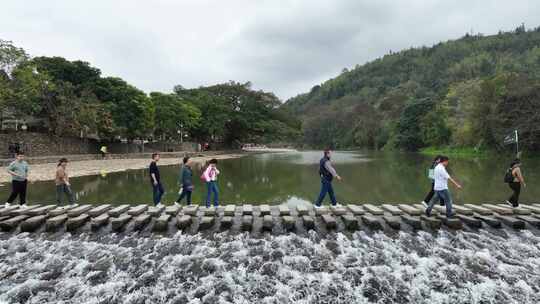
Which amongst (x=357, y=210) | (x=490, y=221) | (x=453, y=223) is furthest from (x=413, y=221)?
(x=490, y=221)

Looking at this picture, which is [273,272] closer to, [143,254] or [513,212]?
[143,254]

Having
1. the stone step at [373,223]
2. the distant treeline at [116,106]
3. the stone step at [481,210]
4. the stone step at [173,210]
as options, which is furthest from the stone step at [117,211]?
the distant treeline at [116,106]

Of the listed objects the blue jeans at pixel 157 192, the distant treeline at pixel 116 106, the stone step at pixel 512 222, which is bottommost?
the stone step at pixel 512 222

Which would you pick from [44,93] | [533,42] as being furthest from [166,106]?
[533,42]

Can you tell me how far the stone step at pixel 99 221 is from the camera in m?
6.94

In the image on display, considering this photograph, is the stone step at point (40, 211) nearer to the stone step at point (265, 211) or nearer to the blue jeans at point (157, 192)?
the blue jeans at point (157, 192)

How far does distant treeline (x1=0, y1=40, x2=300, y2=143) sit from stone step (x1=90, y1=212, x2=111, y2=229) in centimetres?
2506

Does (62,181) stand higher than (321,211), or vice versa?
(62,181)

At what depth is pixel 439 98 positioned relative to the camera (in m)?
64.3

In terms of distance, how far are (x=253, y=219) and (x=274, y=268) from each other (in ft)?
6.91

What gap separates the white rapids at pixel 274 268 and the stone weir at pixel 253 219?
32 centimetres

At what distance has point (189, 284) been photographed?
5016 millimetres

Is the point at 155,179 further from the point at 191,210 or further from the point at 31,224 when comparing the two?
the point at 31,224

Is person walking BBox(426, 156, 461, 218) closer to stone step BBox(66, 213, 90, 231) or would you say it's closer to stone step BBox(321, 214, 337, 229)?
stone step BBox(321, 214, 337, 229)
